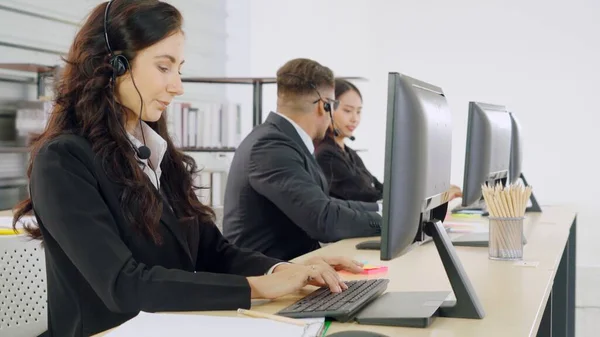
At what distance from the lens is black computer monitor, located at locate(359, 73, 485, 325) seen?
51.3 inches

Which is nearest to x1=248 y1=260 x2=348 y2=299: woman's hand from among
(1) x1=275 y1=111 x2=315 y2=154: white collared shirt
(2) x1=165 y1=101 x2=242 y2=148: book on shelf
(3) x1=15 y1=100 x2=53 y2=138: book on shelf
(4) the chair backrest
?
(4) the chair backrest

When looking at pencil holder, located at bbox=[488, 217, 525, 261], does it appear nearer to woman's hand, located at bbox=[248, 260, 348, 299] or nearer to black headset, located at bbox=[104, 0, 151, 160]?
woman's hand, located at bbox=[248, 260, 348, 299]

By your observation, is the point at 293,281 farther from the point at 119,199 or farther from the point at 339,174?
the point at 339,174

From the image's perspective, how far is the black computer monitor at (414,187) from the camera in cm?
130

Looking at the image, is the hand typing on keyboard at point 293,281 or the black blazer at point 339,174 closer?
the hand typing on keyboard at point 293,281

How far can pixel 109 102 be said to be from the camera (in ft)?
5.16

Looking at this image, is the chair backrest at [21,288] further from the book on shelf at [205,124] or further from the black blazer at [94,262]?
the book on shelf at [205,124]

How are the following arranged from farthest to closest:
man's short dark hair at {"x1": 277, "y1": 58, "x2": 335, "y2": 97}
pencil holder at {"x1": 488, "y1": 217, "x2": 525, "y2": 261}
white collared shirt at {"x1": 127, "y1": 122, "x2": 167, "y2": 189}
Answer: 1. man's short dark hair at {"x1": 277, "y1": 58, "x2": 335, "y2": 97}
2. pencil holder at {"x1": 488, "y1": 217, "x2": 525, "y2": 261}
3. white collared shirt at {"x1": 127, "y1": 122, "x2": 167, "y2": 189}

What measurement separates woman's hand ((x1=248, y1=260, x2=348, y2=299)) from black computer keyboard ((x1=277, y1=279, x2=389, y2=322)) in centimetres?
2

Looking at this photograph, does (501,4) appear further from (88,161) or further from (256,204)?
(88,161)

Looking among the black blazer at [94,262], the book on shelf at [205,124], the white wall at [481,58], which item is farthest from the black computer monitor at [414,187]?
the white wall at [481,58]

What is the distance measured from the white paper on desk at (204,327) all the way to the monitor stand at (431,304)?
121 mm

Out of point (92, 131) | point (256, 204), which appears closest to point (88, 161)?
point (92, 131)

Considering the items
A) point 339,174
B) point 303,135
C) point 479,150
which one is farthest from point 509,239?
point 339,174
